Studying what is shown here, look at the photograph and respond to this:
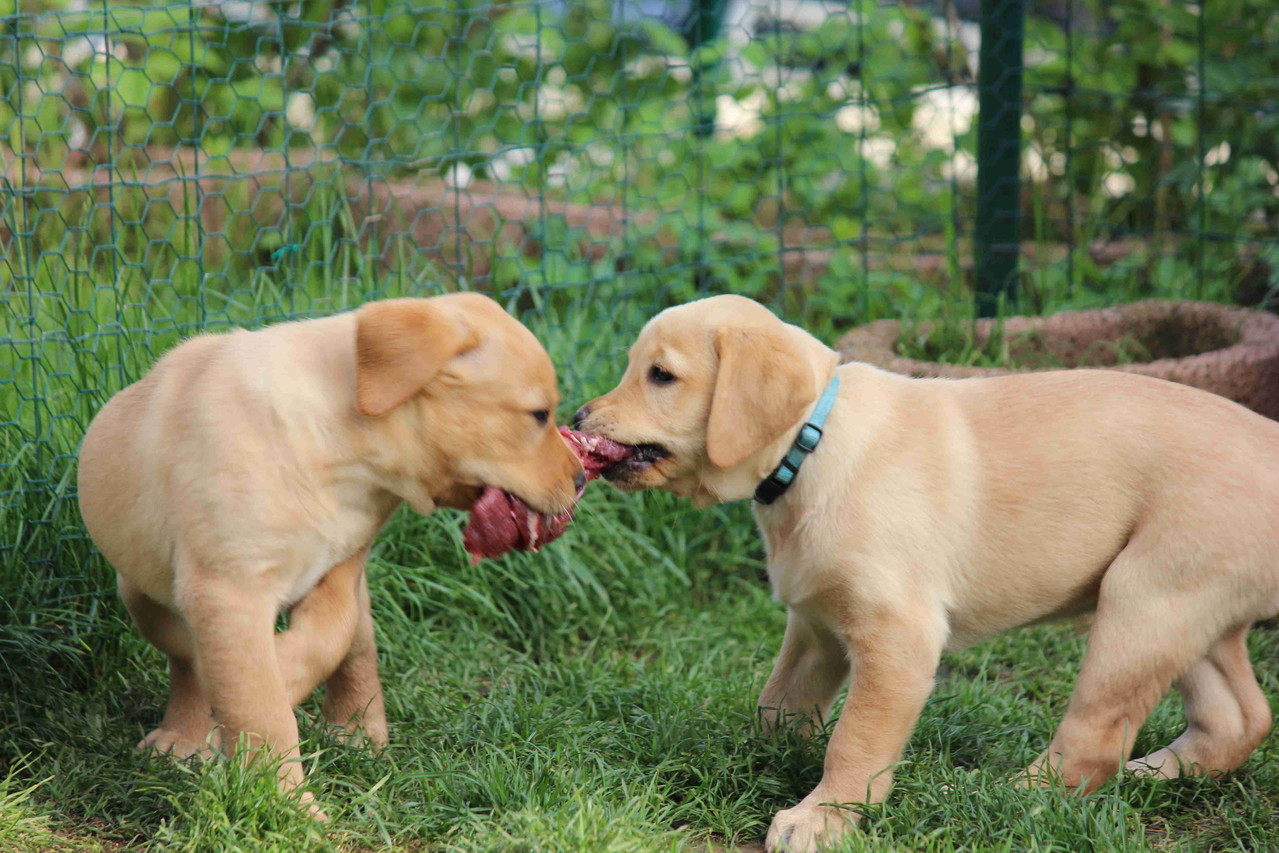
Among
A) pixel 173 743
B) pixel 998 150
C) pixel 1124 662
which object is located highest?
pixel 998 150

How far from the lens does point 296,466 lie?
3033 millimetres

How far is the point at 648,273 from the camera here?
546cm

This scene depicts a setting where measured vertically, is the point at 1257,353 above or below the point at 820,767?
above

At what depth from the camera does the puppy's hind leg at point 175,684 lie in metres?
3.44

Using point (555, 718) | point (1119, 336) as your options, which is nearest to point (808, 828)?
point (555, 718)

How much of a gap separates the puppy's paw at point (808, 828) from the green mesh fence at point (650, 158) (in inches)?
87.8

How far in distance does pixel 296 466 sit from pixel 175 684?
0.90m

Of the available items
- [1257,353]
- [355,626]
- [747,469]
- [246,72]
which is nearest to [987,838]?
[747,469]

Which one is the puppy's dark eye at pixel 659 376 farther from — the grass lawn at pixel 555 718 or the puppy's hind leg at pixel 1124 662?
the puppy's hind leg at pixel 1124 662

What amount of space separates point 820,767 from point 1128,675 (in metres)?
0.80

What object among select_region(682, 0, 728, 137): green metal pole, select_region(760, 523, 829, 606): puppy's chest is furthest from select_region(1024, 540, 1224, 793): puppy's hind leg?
select_region(682, 0, 728, 137): green metal pole

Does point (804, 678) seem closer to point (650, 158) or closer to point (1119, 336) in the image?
point (1119, 336)

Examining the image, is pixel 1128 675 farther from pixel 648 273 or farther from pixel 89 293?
pixel 89 293

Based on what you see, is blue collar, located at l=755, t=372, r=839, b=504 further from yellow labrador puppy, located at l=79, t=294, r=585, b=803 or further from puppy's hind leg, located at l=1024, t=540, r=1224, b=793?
puppy's hind leg, located at l=1024, t=540, r=1224, b=793
